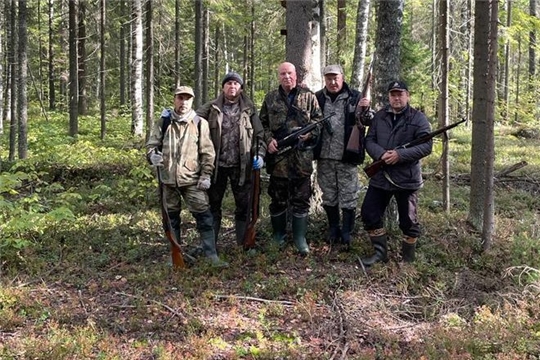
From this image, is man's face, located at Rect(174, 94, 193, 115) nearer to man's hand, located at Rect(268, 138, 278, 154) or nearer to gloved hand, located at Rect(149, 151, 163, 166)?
gloved hand, located at Rect(149, 151, 163, 166)

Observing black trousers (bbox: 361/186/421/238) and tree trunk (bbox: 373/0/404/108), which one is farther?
tree trunk (bbox: 373/0/404/108)

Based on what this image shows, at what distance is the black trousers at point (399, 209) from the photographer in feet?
21.4

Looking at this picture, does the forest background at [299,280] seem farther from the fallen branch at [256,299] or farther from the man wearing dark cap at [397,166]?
the man wearing dark cap at [397,166]

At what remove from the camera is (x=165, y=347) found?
475 cm

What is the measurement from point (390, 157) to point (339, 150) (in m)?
0.97

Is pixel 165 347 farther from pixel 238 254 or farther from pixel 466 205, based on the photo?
pixel 466 205

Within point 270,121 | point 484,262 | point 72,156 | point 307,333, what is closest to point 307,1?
point 270,121

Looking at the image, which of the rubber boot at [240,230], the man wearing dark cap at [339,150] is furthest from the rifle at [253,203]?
the man wearing dark cap at [339,150]

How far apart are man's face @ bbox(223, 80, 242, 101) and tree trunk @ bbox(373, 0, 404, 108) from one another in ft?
7.31

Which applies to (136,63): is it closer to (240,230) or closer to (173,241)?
(240,230)

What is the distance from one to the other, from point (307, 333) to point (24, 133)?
13403 mm

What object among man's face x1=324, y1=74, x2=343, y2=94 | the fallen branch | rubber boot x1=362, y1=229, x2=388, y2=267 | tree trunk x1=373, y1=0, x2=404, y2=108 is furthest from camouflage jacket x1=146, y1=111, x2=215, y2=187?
tree trunk x1=373, y1=0, x2=404, y2=108

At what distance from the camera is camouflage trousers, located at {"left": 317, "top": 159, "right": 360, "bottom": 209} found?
709 centimetres

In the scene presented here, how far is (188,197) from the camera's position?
22.2ft
